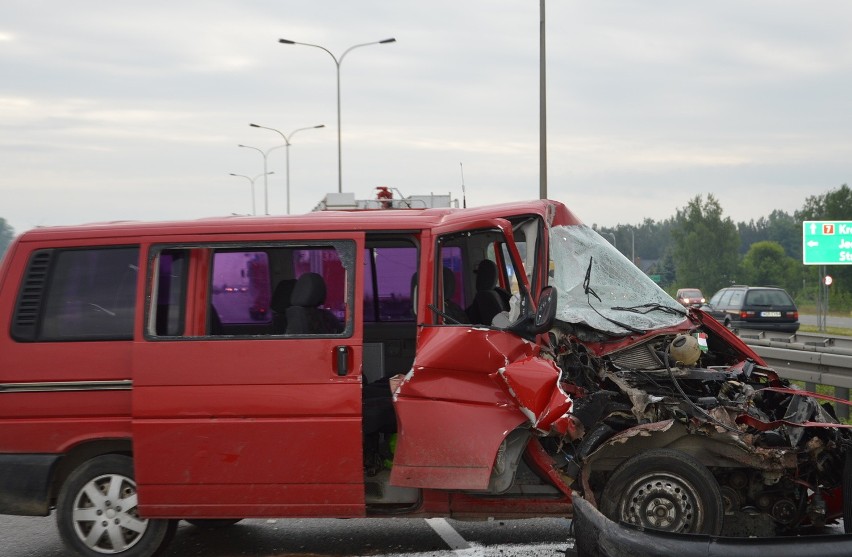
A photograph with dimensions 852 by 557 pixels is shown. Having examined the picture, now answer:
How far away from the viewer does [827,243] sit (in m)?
47.1

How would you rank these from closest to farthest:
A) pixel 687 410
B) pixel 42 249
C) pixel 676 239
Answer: pixel 687 410, pixel 42 249, pixel 676 239

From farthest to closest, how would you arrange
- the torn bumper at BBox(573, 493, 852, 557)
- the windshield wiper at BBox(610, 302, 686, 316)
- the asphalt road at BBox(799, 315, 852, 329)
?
the asphalt road at BBox(799, 315, 852, 329) → the windshield wiper at BBox(610, 302, 686, 316) → the torn bumper at BBox(573, 493, 852, 557)

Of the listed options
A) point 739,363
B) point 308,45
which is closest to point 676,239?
point 308,45

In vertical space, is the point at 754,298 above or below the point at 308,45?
below

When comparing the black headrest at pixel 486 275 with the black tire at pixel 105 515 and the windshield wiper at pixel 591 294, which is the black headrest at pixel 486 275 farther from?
the black tire at pixel 105 515

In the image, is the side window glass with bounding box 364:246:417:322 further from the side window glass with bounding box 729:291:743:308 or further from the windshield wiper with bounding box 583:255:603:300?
the side window glass with bounding box 729:291:743:308

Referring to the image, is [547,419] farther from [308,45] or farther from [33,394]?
[308,45]

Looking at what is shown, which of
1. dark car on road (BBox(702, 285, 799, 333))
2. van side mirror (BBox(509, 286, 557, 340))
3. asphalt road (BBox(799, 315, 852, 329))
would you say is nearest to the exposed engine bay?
van side mirror (BBox(509, 286, 557, 340))

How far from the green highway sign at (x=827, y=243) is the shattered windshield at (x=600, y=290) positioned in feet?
139

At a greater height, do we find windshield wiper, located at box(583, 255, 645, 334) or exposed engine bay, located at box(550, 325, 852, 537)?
windshield wiper, located at box(583, 255, 645, 334)

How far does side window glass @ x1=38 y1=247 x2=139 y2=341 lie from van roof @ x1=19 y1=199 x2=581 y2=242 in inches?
5.2

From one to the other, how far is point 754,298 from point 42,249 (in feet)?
103

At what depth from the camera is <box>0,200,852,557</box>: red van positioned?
6000mm

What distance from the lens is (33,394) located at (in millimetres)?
6383
